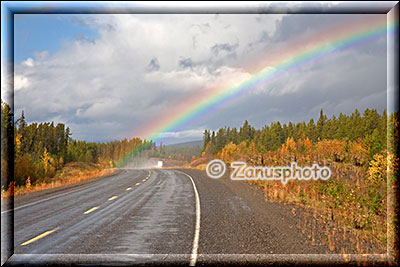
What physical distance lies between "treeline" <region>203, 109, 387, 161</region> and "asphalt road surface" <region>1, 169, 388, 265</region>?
535cm

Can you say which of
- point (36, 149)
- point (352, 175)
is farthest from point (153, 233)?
point (36, 149)

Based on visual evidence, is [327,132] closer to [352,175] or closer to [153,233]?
[352,175]

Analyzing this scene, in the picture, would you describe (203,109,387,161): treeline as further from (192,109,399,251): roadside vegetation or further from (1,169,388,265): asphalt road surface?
(1,169,388,265): asphalt road surface

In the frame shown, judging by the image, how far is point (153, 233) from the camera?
9.16 m

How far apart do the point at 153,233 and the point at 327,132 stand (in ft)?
120

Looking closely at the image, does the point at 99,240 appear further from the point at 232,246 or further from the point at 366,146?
the point at 366,146

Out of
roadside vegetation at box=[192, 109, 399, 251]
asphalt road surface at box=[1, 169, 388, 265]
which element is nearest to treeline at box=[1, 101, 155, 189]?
asphalt road surface at box=[1, 169, 388, 265]

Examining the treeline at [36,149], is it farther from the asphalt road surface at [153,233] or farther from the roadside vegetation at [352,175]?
the roadside vegetation at [352,175]

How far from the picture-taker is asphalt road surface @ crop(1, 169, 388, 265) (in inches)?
278

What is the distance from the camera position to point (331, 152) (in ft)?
98.5

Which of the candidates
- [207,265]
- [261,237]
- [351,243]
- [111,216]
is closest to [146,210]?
[111,216]

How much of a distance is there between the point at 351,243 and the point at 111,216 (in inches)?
317

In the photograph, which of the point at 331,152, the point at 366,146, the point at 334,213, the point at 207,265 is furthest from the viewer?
the point at 331,152

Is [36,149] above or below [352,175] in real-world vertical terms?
above
